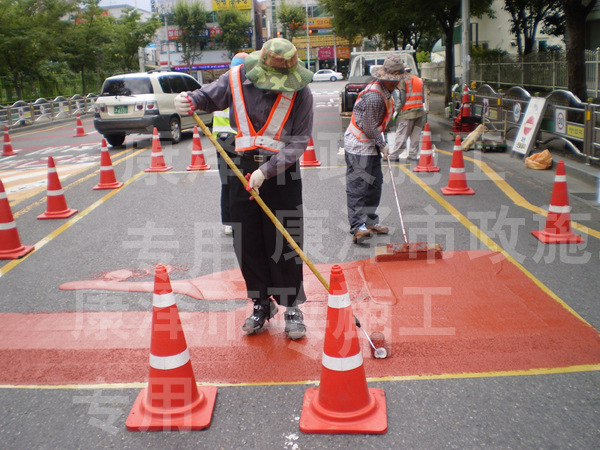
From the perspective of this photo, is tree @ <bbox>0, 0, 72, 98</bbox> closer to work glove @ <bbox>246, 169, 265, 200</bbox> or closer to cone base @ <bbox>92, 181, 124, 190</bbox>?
cone base @ <bbox>92, 181, 124, 190</bbox>

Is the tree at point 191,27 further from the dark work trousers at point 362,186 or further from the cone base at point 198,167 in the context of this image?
the dark work trousers at point 362,186

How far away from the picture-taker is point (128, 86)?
14.9m

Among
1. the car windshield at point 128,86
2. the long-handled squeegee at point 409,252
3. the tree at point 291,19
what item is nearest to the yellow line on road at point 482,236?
the long-handled squeegee at point 409,252

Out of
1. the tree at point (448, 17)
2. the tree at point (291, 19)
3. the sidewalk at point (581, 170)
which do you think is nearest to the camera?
the sidewalk at point (581, 170)

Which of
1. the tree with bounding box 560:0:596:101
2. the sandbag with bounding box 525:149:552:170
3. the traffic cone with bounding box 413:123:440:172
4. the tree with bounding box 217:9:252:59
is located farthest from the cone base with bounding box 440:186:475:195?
the tree with bounding box 217:9:252:59

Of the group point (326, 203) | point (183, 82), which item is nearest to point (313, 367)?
point (326, 203)

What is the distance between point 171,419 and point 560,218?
4.70 m

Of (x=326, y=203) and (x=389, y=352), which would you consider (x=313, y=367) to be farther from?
(x=326, y=203)

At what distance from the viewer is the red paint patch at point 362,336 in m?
3.71

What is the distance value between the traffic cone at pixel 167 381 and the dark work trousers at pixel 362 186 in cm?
357

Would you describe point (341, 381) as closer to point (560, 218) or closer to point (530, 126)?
point (560, 218)

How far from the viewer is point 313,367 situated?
146 inches

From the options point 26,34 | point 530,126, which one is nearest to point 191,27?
point 26,34

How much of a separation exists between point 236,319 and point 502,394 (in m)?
2.01
